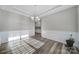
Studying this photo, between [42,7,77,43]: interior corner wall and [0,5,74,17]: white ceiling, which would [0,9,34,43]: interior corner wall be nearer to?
[0,5,74,17]: white ceiling

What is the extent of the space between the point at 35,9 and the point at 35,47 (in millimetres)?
840

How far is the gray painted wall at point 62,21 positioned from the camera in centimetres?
130

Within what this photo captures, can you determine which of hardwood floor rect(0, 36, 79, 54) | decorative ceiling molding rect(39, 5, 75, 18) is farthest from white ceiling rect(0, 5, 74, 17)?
hardwood floor rect(0, 36, 79, 54)

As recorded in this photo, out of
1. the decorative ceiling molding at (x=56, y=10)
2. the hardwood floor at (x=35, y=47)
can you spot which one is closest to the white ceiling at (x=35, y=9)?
the decorative ceiling molding at (x=56, y=10)

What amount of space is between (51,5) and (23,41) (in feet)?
3.26

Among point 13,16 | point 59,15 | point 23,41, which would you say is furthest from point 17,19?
point 59,15

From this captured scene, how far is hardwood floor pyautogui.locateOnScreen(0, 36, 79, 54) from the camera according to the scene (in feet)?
4.30

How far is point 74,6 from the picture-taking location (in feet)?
4.21

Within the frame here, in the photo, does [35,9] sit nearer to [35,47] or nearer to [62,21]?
[62,21]

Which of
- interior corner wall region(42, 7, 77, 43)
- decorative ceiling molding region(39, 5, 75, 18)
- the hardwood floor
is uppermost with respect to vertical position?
decorative ceiling molding region(39, 5, 75, 18)

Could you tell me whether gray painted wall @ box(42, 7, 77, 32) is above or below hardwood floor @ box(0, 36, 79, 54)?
above

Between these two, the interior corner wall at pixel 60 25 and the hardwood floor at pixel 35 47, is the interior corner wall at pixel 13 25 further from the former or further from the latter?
the interior corner wall at pixel 60 25
